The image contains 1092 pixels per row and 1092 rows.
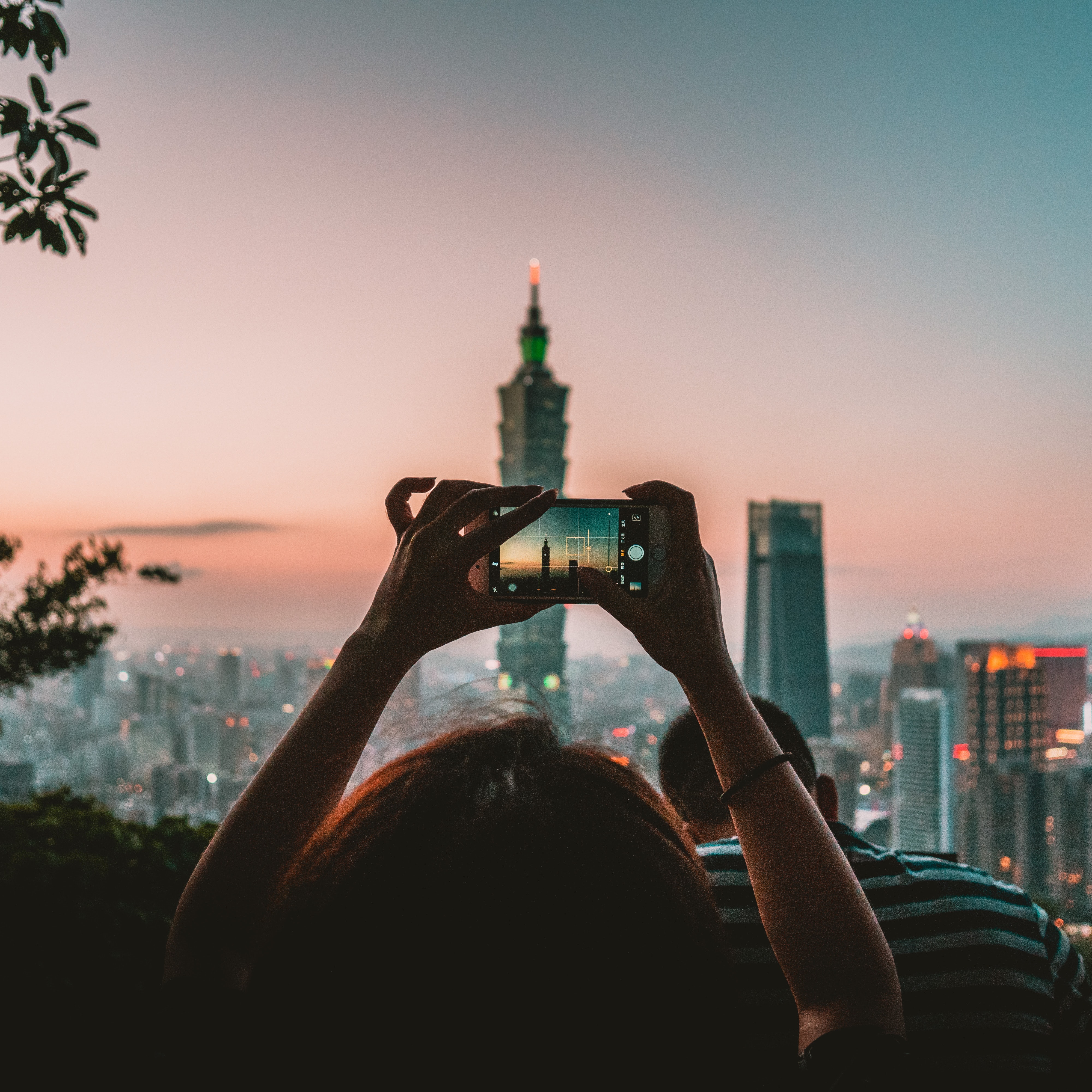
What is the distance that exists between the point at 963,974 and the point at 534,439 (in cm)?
2477

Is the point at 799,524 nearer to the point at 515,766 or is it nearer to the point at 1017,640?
the point at 1017,640

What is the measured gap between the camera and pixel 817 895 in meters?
0.57

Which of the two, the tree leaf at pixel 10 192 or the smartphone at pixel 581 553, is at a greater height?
the tree leaf at pixel 10 192

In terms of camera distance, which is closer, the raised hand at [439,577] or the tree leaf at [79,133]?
the raised hand at [439,577]

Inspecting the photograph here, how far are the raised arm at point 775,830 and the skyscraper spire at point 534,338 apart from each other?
22.5 m

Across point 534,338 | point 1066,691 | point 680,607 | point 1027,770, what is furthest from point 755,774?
point 534,338

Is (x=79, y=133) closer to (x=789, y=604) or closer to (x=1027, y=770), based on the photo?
(x=1027, y=770)

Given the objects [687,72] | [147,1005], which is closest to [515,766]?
[147,1005]

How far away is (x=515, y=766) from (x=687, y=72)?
4735 mm

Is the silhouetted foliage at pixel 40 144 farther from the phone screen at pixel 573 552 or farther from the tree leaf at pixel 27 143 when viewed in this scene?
the phone screen at pixel 573 552

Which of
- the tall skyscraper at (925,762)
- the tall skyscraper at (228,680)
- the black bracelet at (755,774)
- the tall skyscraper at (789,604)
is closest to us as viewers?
the black bracelet at (755,774)

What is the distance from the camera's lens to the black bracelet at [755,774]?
62 centimetres

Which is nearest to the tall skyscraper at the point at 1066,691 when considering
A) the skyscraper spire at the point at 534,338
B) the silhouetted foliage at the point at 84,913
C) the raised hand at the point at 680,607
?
the silhouetted foliage at the point at 84,913

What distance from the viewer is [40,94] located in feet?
4.21
